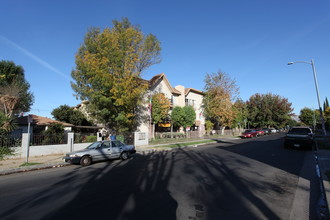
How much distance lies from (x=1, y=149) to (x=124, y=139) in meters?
10.6

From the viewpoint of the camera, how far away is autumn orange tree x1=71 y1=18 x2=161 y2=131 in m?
18.0

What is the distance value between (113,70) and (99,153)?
1073cm

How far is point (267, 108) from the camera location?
52.0 meters

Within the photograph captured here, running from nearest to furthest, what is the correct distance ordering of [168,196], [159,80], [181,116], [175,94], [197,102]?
[168,196] < [181,116] < [159,80] < [175,94] < [197,102]

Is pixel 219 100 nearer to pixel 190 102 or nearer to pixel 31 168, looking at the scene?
pixel 190 102

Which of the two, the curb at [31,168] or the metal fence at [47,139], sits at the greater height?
the metal fence at [47,139]

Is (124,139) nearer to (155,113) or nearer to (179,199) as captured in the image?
(155,113)

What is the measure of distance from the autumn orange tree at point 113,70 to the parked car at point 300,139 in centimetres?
1452

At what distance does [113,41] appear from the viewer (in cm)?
1867

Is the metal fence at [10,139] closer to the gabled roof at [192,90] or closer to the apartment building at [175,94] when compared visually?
the apartment building at [175,94]

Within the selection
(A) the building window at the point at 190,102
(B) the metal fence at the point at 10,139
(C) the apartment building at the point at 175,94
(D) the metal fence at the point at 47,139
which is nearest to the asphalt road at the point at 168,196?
(B) the metal fence at the point at 10,139

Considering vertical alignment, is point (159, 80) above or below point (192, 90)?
above

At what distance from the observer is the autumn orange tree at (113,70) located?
59.2 feet

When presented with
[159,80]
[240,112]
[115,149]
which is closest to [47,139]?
[115,149]
